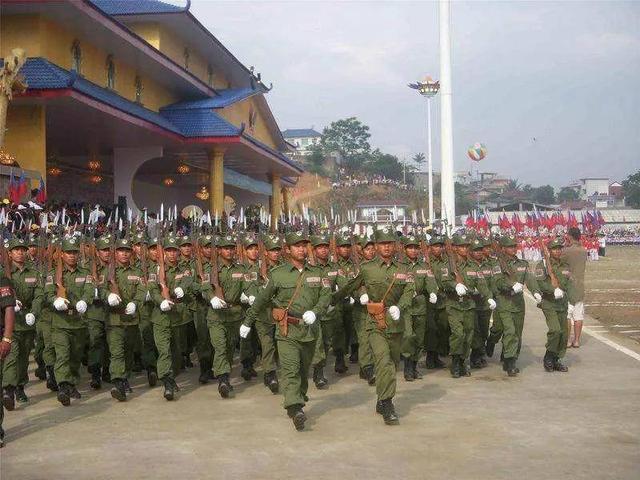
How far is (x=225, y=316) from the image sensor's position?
392 inches

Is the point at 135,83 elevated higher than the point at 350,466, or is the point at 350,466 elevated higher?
the point at 135,83

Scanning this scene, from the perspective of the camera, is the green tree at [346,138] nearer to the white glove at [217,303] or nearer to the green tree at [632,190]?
the green tree at [632,190]

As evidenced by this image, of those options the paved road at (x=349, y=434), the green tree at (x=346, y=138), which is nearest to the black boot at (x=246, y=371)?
the paved road at (x=349, y=434)

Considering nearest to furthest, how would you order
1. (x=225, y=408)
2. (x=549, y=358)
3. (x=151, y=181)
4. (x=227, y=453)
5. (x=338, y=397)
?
1. (x=227, y=453)
2. (x=225, y=408)
3. (x=338, y=397)
4. (x=549, y=358)
5. (x=151, y=181)

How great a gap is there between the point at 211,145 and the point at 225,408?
682 inches

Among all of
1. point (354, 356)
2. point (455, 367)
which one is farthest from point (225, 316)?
point (455, 367)

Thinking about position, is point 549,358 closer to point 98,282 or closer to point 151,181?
point 98,282

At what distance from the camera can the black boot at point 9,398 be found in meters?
8.83

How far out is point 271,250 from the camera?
10.3m

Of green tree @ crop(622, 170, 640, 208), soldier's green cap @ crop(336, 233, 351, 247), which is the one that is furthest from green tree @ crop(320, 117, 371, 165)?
soldier's green cap @ crop(336, 233, 351, 247)

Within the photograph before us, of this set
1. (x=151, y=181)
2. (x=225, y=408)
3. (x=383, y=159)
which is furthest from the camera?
(x=383, y=159)

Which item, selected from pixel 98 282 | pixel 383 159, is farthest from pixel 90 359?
pixel 383 159

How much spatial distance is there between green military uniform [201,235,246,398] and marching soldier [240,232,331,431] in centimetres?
104

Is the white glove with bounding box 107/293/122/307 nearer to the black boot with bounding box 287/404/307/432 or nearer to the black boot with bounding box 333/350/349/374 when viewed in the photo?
the black boot with bounding box 287/404/307/432
